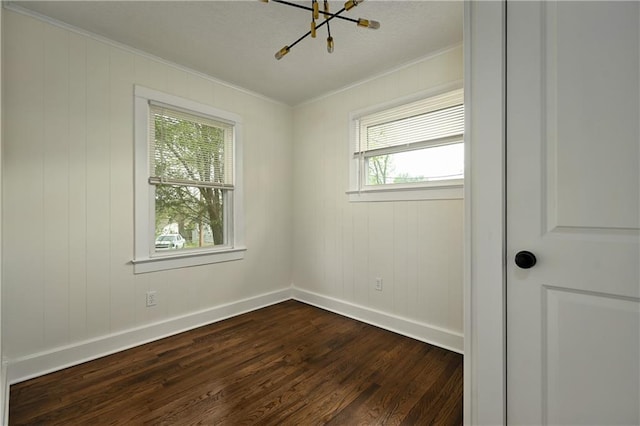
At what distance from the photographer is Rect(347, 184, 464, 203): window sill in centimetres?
235

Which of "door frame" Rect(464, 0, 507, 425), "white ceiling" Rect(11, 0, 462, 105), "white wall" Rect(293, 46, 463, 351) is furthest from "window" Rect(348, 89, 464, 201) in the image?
"door frame" Rect(464, 0, 507, 425)

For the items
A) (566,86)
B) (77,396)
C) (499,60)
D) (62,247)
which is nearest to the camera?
(566,86)

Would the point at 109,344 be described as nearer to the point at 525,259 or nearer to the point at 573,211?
the point at 525,259

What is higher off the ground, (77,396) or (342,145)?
(342,145)

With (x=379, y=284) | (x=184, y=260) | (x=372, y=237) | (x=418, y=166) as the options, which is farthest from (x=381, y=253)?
(x=184, y=260)

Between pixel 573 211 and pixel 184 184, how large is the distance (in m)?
2.80

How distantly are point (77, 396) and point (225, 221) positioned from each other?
70.3 inches

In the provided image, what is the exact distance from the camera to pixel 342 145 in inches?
124

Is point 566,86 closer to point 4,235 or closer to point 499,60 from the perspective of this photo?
point 499,60

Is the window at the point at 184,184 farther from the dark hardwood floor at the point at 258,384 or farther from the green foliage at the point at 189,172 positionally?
the dark hardwood floor at the point at 258,384

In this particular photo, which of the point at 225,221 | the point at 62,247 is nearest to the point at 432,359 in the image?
the point at 225,221

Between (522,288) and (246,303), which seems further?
(246,303)

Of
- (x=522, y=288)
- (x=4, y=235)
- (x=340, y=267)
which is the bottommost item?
(x=340, y=267)

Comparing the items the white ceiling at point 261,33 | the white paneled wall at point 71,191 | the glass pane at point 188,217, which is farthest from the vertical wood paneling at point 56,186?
the glass pane at point 188,217
